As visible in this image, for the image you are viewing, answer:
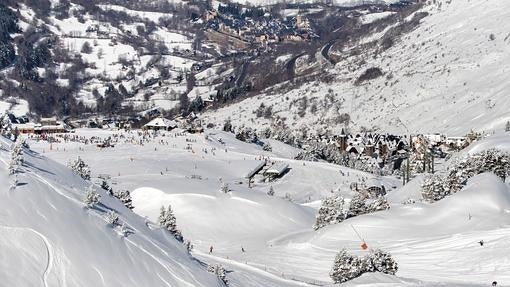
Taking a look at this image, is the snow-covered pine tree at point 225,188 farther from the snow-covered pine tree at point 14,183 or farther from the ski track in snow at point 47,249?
the ski track in snow at point 47,249

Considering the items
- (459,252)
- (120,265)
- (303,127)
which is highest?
(120,265)

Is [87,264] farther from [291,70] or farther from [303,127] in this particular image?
[291,70]

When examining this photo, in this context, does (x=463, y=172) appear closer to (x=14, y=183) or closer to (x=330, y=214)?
(x=330, y=214)

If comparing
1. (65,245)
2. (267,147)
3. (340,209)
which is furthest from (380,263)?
(267,147)

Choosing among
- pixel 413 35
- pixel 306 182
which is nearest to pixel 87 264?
pixel 306 182

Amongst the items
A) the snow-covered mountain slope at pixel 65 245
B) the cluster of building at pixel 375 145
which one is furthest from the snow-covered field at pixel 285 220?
the cluster of building at pixel 375 145

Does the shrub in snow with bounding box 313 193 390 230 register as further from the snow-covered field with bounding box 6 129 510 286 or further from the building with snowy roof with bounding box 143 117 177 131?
the building with snowy roof with bounding box 143 117 177 131

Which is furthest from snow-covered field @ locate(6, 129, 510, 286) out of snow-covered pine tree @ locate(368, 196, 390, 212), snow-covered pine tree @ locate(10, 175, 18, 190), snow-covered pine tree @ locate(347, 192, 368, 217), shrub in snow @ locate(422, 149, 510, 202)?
shrub in snow @ locate(422, 149, 510, 202)
